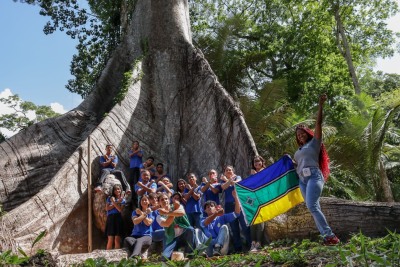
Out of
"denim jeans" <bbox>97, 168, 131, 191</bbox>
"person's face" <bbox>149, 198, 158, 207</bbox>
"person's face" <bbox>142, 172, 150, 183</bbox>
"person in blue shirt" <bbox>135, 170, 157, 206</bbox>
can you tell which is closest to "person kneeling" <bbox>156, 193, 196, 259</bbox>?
"person's face" <bbox>149, 198, 158, 207</bbox>

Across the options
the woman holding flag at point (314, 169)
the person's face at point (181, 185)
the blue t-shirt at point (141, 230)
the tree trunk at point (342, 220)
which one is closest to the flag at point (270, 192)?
the tree trunk at point (342, 220)

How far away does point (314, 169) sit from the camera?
5.63 meters

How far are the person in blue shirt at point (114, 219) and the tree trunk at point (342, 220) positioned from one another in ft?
8.18

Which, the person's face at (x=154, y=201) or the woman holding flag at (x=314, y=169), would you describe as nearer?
the woman holding flag at (x=314, y=169)

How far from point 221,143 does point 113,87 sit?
4.12 m

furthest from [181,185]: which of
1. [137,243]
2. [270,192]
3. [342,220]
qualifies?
[342,220]

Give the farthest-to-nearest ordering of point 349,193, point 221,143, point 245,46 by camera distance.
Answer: point 245,46 < point 349,193 < point 221,143

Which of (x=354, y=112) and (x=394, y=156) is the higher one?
(x=354, y=112)

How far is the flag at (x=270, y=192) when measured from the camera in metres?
6.70

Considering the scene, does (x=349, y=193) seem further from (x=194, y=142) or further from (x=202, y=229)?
(x=202, y=229)

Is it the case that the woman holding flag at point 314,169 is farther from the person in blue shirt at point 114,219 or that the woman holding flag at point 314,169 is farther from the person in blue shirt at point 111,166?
the person in blue shirt at point 111,166

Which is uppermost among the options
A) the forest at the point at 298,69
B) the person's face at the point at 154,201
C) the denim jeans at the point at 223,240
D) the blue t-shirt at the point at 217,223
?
the forest at the point at 298,69

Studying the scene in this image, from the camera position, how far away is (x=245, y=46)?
22.6 m

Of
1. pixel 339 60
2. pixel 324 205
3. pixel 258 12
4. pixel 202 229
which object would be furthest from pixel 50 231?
pixel 258 12
